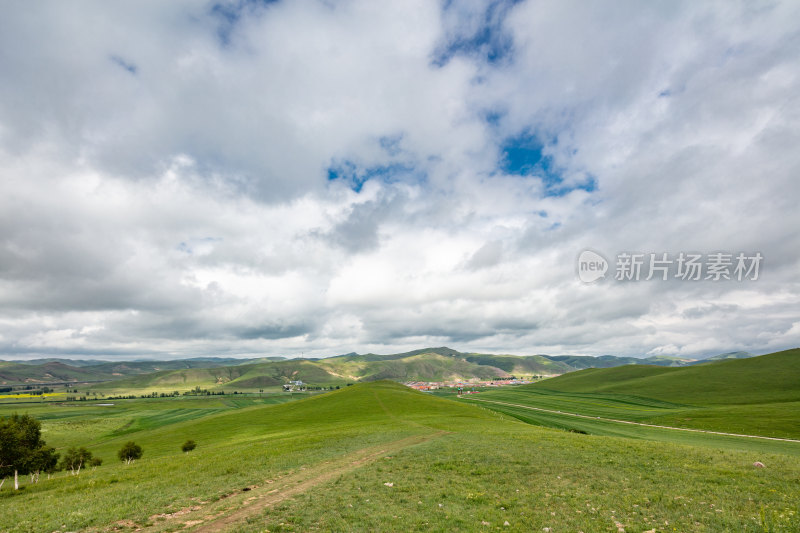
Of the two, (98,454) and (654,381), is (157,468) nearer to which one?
(98,454)

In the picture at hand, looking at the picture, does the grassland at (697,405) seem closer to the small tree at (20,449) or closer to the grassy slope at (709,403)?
the grassy slope at (709,403)

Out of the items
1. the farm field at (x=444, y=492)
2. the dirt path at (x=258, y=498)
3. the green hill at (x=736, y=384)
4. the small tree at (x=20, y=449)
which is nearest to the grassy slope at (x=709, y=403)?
the green hill at (x=736, y=384)

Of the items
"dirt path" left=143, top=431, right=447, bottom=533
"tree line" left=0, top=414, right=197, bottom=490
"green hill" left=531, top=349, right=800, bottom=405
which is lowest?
"green hill" left=531, top=349, right=800, bottom=405

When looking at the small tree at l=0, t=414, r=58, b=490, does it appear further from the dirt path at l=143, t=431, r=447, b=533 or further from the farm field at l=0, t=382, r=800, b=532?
the dirt path at l=143, t=431, r=447, b=533

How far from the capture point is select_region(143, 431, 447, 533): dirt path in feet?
65.4

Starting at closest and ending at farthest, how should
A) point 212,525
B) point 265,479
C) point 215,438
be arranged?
point 212,525
point 265,479
point 215,438

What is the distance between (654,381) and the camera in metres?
200

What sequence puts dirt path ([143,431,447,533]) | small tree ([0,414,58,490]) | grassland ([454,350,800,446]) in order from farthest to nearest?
grassland ([454,350,800,446]) < small tree ([0,414,58,490]) < dirt path ([143,431,447,533])

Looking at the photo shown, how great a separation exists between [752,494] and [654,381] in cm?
22249

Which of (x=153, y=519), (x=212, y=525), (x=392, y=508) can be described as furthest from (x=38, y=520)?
(x=392, y=508)

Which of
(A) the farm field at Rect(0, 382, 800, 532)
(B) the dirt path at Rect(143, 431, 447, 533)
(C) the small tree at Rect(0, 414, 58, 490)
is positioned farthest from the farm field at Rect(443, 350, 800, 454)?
(C) the small tree at Rect(0, 414, 58, 490)

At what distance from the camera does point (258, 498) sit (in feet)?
79.2

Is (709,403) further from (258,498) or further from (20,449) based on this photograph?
(20,449)

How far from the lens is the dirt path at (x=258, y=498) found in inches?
785
